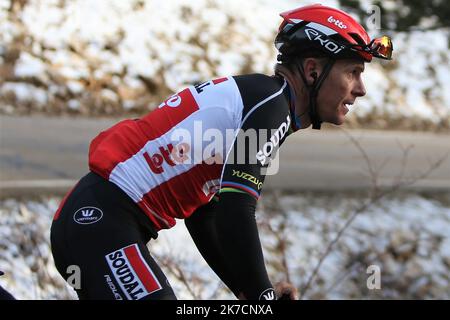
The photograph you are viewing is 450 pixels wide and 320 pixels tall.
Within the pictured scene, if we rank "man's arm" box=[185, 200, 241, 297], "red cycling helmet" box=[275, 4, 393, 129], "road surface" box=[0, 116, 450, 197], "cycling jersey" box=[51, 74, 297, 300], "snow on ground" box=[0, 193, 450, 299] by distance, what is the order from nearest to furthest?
"cycling jersey" box=[51, 74, 297, 300]
"red cycling helmet" box=[275, 4, 393, 129]
"man's arm" box=[185, 200, 241, 297]
"snow on ground" box=[0, 193, 450, 299]
"road surface" box=[0, 116, 450, 197]

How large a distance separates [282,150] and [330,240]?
349cm

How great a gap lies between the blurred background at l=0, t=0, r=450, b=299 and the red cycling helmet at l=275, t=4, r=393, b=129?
2.19 metres

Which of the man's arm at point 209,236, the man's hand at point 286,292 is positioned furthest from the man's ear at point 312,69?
the man's hand at point 286,292

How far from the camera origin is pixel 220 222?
293cm

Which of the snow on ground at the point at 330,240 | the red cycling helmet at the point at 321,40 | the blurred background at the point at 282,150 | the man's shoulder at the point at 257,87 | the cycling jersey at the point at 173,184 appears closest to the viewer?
the cycling jersey at the point at 173,184

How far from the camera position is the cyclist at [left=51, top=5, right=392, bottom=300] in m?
2.98

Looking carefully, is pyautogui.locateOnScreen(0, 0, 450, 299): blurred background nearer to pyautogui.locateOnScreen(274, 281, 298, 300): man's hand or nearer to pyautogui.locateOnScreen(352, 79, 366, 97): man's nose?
pyautogui.locateOnScreen(274, 281, 298, 300): man's hand

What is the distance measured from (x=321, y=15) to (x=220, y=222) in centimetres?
97

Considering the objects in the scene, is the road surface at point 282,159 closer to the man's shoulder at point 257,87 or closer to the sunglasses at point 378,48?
the sunglasses at point 378,48

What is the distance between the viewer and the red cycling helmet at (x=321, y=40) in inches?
129

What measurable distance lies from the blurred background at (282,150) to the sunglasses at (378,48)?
2277 mm

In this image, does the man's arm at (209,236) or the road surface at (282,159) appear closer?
the man's arm at (209,236)

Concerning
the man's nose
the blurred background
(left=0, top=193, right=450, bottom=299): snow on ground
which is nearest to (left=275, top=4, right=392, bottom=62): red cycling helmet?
the man's nose

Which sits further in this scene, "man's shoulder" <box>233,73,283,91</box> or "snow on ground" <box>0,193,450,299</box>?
A: "snow on ground" <box>0,193,450,299</box>
